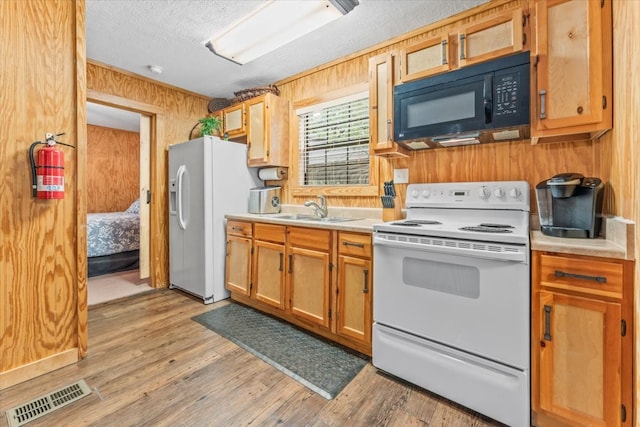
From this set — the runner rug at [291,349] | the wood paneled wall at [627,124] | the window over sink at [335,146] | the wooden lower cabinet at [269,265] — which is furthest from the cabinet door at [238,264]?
the wood paneled wall at [627,124]

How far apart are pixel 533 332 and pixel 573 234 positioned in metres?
0.52

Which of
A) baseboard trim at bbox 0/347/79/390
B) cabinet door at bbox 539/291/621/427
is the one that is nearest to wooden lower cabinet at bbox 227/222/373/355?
cabinet door at bbox 539/291/621/427

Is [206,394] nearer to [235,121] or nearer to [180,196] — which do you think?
[180,196]

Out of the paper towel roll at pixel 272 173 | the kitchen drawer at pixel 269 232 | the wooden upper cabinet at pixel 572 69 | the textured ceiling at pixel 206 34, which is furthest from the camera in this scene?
the paper towel roll at pixel 272 173

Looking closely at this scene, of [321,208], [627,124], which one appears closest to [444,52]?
[627,124]

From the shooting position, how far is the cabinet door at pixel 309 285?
2227mm

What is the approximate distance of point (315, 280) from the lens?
90.6 inches

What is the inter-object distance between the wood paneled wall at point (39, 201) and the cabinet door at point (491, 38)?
2.44m

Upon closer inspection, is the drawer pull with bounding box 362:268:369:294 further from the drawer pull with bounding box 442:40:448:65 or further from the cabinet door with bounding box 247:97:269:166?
the cabinet door with bounding box 247:97:269:166

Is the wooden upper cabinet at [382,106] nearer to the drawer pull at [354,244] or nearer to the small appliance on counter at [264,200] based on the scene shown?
the drawer pull at [354,244]

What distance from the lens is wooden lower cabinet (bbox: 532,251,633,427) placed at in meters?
1.20

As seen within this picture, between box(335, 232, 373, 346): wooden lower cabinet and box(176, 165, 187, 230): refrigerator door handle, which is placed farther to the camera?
box(176, 165, 187, 230): refrigerator door handle

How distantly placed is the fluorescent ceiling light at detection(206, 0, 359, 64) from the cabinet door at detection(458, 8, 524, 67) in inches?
31.4

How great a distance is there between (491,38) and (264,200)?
2.33m
